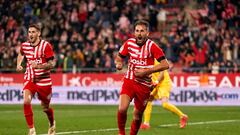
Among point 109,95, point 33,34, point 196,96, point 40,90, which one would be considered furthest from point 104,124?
point 196,96

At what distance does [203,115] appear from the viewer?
24.3m

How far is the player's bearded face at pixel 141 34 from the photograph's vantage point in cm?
1312

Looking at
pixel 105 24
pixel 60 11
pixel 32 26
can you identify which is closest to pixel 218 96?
pixel 105 24

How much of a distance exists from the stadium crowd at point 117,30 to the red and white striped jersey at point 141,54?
1915cm

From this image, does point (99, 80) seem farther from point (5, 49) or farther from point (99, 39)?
point (5, 49)

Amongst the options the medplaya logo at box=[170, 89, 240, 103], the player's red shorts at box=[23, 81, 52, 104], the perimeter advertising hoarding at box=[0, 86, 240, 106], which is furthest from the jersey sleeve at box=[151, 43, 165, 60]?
the medplaya logo at box=[170, 89, 240, 103]

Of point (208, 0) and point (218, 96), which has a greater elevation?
point (208, 0)

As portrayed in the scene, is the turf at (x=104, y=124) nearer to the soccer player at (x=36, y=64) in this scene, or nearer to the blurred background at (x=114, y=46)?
the soccer player at (x=36, y=64)

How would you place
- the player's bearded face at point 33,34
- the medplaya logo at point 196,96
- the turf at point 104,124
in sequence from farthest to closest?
the medplaya logo at point 196,96 → the turf at point 104,124 → the player's bearded face at point 33,34

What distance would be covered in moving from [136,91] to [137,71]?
43 centimetres

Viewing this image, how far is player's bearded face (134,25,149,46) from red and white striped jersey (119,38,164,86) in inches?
3.5

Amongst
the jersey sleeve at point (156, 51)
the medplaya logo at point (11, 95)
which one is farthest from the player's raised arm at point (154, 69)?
the medplaya logo at point (11, 95)

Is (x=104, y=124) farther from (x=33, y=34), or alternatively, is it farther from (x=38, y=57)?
(x=33, y=34)

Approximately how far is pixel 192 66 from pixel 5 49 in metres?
9.50
